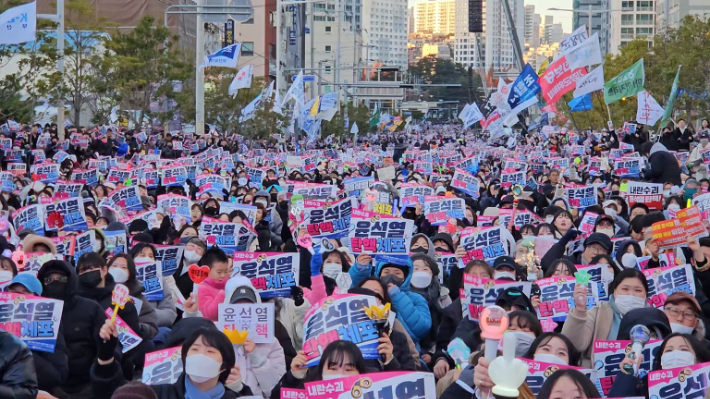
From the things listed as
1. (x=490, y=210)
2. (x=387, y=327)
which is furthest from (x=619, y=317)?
(x=490, y=210)

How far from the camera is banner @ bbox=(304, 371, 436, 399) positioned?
5.00 m

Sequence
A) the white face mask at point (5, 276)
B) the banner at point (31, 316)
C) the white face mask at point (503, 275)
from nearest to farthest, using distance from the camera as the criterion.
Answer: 1. the banner at point (31, 316)
2. the white face mask at point (5, 276)
3. the white face mask at point (503, 275)

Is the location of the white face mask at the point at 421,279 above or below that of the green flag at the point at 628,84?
below

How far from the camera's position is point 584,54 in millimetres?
27703

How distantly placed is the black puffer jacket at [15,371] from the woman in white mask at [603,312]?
10.1ft

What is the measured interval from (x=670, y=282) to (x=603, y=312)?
1.04 m

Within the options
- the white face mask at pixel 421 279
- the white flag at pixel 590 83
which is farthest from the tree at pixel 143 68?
the white face mask at pixel 421 279

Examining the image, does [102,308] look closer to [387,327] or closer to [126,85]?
[387,327]

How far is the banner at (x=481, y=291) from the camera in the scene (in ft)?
25.3

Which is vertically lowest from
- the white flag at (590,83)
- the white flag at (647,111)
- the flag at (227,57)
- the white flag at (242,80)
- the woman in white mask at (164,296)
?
the woman in white mask at (164,296)

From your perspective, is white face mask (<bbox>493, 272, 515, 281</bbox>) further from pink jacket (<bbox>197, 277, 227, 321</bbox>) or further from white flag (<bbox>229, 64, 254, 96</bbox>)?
white flag (<bbox>229, 64, 254, 96</bbox>)

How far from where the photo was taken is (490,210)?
51.5ft

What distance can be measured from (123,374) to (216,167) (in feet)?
65.7

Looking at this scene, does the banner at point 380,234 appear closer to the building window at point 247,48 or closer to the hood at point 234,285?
the hood at point 234,285
